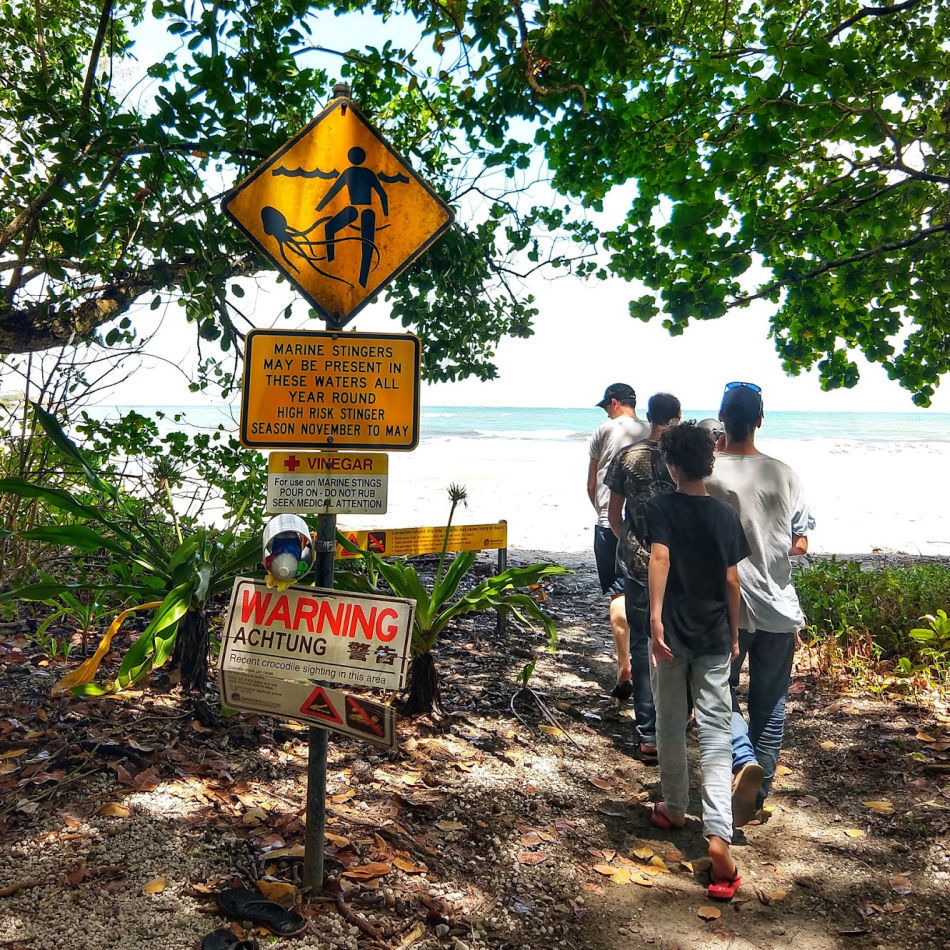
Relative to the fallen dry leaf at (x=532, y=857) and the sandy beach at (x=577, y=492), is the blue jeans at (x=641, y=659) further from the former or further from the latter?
the sandy beach at (x=577, y=492)

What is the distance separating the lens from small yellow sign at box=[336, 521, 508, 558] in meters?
5.03

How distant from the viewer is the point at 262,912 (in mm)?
2484

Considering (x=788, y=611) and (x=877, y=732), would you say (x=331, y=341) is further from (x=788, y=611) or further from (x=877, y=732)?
(x=877, y=732)

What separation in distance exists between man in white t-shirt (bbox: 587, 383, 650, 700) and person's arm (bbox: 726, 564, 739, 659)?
1582 millimetres

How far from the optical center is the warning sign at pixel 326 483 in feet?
8.21

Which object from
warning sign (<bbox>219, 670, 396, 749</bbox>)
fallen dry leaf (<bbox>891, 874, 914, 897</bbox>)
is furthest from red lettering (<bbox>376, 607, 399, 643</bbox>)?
fallen dry leaf (<bbox>891, 874, 914, 897</bbox>)

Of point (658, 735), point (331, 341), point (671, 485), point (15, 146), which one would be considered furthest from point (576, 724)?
point (15, 146)

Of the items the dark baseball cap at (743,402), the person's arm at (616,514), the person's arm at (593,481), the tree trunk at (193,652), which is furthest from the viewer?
the person's arm at (593,481)

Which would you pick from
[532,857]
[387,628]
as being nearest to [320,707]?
[387,628]

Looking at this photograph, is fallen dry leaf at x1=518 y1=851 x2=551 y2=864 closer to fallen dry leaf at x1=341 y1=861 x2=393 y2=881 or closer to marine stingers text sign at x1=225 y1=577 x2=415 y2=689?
fallen dry leaf at x1=341 y1=861 x2=393 y2=881

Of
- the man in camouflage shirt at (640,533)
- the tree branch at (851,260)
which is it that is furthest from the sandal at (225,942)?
the tree branch at (851,260)

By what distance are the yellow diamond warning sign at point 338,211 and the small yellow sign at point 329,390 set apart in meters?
0.14

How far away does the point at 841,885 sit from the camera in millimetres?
3168

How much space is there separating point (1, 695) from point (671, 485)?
3.74 metres
